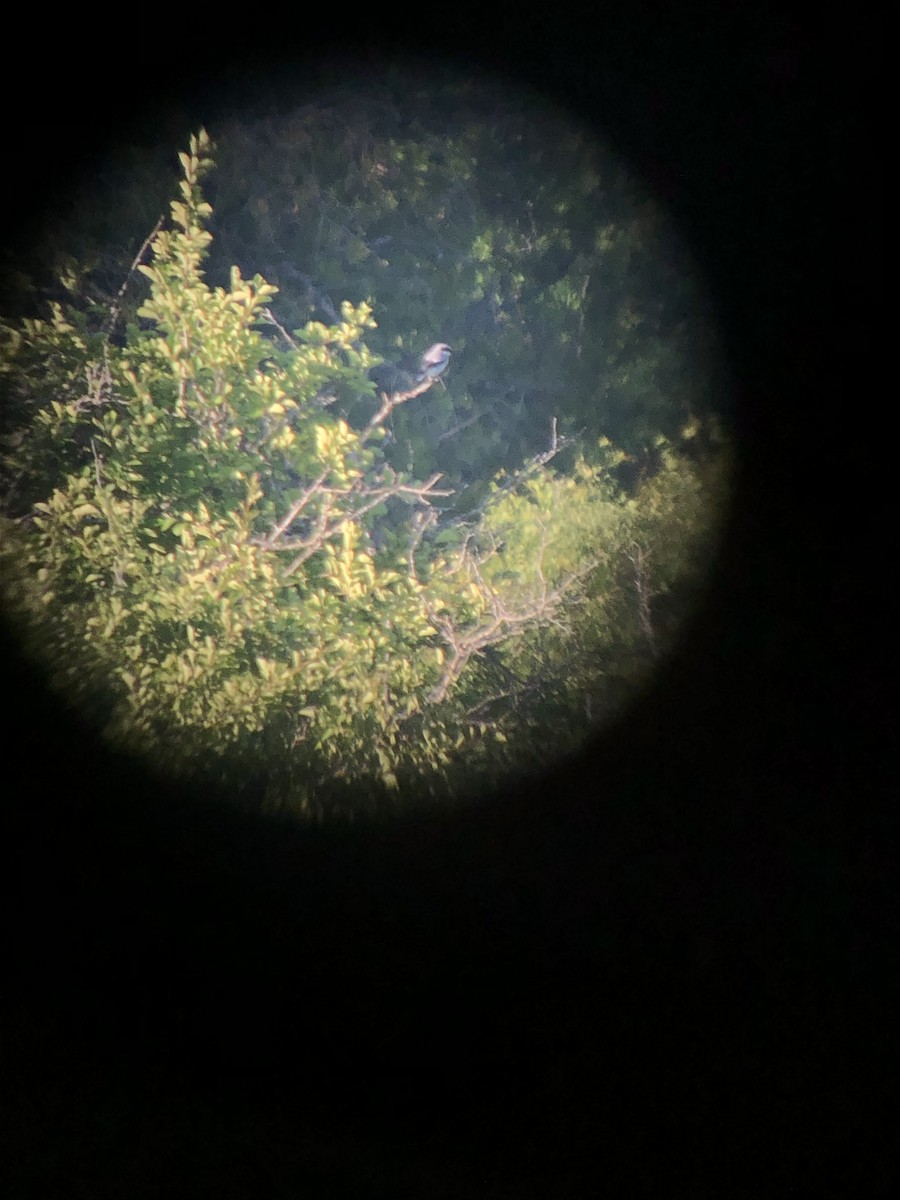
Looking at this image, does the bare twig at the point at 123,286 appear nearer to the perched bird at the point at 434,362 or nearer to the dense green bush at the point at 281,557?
the dense green bush at the point at 281,557

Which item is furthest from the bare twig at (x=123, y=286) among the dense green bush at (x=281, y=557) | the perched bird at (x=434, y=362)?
the perched bird at (x=434, y=362)

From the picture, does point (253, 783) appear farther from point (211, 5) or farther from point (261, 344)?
point (211, 5)

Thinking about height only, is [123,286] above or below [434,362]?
below

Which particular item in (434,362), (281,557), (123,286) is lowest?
(281,557)

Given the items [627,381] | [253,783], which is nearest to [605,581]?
[627,381]

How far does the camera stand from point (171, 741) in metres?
1.39

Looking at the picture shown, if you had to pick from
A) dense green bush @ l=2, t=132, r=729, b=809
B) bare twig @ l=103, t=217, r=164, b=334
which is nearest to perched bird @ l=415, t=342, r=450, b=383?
dense green bush @ l=2, t=132, r=729, b=809

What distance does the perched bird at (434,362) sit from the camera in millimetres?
1565

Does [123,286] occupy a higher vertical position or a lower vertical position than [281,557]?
higher

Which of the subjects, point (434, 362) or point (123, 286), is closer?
point (123, 286)

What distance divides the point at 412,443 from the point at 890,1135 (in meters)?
1.58

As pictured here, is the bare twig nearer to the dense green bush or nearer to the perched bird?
the dense green bush

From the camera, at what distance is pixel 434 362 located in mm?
1582

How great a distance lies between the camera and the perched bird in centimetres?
157
